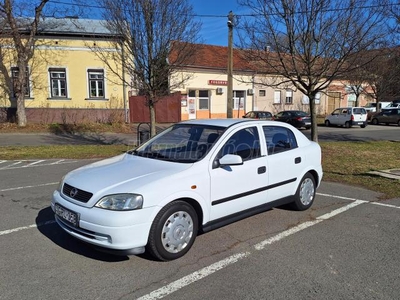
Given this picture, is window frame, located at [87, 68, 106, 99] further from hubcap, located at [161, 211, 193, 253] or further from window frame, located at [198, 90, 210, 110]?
hubcap, located at [161, 211, 193, 253]

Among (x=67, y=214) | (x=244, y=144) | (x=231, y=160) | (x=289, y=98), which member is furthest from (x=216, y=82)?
(x=67, y=214)

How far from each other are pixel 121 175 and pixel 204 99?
80.2 ft

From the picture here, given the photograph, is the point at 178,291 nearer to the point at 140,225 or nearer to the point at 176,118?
the point at 140,225

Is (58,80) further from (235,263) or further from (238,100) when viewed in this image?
(235,263)

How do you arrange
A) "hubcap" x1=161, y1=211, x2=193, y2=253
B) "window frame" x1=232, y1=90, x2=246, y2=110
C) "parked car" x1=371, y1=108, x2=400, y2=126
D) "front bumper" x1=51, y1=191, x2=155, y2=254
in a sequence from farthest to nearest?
"window frame" x1=232, y1=90, x2=246, y2=110 → "parked car" x1=371, y1=108, x2=400, y2=126 → "hubcap" x1=161, y1=211, x2=193, y2=253 → "front bumper" x1=51, y1=191, x2=155, y2=254

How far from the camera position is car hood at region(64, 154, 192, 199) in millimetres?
3119

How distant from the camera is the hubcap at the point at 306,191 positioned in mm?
4891

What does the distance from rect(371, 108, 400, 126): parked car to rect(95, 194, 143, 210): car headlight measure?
31.0m

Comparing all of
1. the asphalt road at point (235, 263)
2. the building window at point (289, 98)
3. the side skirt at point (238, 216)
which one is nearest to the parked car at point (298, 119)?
the building window at point (289, 98)

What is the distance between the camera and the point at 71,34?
68.5 ft

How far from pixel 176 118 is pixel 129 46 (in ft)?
50.3

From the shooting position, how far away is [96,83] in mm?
22156

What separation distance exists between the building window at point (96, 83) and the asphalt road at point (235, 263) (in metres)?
18.6

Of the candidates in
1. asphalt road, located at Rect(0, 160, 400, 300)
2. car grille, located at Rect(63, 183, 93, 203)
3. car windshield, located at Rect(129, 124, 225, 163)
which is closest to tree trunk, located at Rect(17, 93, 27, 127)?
asphalt road, located at Rect(0, 160, 400, 300)
